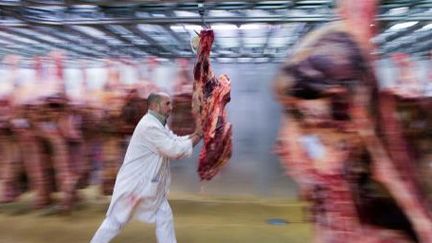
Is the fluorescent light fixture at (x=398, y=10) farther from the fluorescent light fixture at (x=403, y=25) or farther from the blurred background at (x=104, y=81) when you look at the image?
the fluorescent light fixture at (x=403, y=25)

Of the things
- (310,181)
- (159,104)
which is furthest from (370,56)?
(159,104)

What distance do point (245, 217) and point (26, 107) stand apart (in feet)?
10.3

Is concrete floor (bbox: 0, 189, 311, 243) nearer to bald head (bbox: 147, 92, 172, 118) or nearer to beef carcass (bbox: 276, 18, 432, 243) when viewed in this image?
bald head (bbox: 147, 92, 172, 118)

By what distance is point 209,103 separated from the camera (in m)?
5.44

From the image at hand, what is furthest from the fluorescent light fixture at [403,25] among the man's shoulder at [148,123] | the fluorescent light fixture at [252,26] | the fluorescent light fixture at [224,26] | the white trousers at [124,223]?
the white trousers at [124,223]

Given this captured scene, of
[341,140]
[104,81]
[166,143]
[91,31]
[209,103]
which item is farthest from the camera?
[104,81]

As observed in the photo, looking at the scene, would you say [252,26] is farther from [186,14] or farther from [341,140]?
[341,140]

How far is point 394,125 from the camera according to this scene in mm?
2574

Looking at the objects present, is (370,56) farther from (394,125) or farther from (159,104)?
(159,104)

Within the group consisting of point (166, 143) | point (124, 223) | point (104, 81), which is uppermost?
point (104, 81)

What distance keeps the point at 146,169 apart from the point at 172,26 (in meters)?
1.50

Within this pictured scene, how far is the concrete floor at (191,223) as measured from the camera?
6.28m

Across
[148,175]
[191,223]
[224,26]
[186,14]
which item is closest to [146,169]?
[148,175]

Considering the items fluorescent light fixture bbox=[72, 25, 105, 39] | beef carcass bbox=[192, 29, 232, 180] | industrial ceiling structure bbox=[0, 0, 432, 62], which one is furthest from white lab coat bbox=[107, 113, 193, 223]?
fluorescent light fixture bbox=[72, 25, 105, 39]
